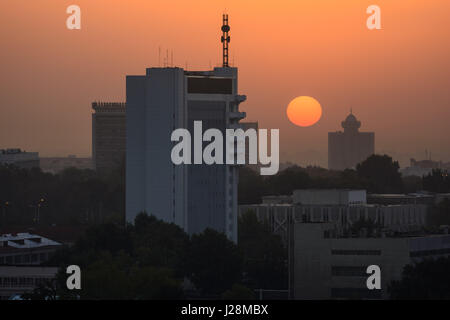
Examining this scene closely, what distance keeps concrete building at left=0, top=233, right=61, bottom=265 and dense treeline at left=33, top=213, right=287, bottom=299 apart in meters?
10.0

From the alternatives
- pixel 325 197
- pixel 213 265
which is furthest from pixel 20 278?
pixel 325 197

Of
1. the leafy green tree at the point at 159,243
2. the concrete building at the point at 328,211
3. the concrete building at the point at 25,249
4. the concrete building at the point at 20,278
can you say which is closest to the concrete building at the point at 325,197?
the concrete building at the point at 328,211

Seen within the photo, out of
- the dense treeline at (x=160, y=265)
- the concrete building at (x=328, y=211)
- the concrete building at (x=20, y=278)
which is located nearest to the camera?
the dense treeline at (x=160, y=265)

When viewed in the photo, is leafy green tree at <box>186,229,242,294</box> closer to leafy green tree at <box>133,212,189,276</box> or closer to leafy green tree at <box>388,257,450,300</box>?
leafy green tree at <box>133,212,189,276</box>

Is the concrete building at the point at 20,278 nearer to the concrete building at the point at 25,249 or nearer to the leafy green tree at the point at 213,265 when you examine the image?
the leafy green tree at the point at 213,265

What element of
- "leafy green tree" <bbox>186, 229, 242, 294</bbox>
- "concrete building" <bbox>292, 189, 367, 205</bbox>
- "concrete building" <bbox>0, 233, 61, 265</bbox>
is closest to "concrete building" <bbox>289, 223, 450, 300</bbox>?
"leafy green tree" <bbox>186, 229, 242, 294</bbox>

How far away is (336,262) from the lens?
114 meters

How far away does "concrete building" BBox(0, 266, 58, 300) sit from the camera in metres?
116

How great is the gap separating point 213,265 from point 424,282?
2362cm

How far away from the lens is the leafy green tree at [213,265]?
12194cm

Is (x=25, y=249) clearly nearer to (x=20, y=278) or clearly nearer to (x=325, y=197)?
(x=20, y=278)

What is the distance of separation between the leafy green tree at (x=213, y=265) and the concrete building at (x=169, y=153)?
89.8ft

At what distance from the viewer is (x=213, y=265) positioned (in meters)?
124
